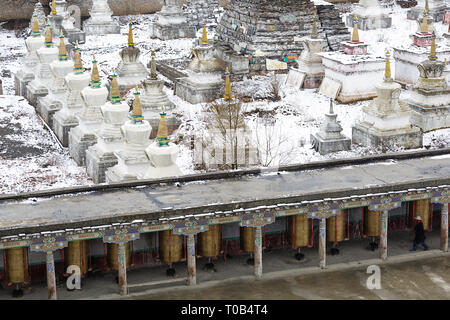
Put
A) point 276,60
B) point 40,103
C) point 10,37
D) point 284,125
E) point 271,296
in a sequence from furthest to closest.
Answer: point 10,37 → point 276,60 → point 40,103 → point 284,125 → point 271,296

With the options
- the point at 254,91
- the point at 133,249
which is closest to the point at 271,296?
the point at 133,249

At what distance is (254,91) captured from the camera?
131 ft

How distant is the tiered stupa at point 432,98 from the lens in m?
35.2

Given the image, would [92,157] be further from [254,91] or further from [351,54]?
[351,54]

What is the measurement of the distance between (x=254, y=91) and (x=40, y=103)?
941 centimetres

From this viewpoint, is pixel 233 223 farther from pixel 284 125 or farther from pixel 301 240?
pixel 284 125

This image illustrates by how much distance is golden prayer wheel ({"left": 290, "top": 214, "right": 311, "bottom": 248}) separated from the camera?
24.5 m

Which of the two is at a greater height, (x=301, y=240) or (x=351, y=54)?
(x=351, y=54)

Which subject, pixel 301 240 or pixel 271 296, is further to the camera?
pixel 301 240

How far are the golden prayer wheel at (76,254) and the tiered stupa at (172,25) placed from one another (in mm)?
30994

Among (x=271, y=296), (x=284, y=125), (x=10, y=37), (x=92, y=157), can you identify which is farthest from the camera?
(x=10, y=37)

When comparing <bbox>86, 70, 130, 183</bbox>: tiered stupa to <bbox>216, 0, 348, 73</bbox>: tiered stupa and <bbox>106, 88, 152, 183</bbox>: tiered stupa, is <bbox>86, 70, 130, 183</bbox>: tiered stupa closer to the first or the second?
<bbox>106, 88, 152, 183</bbox>: tiered stupa

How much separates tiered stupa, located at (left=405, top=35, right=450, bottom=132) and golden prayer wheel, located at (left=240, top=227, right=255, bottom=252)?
13317 millimetres

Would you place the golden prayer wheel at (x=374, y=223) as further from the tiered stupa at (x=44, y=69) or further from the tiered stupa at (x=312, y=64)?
the tiered stupa at (x=44, y=69)
